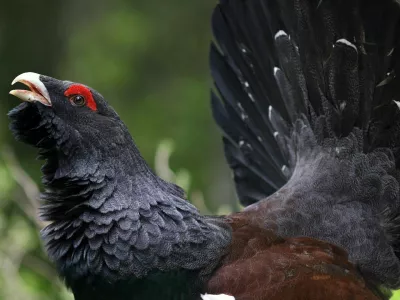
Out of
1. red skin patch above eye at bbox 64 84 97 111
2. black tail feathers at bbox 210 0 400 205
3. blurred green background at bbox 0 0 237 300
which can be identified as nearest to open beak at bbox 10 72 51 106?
red skin patch above eye at bbox 64 84 97 111

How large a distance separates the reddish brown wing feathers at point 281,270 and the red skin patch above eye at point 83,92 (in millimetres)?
948

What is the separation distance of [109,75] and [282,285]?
825 cm

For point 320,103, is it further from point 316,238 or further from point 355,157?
point 316,238

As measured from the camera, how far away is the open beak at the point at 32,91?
326cm

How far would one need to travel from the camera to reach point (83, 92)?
11.2ft

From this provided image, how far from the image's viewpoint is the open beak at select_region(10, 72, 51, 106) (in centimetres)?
326

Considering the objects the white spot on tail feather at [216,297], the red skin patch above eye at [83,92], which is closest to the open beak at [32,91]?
the red skin patch above eye at [83,92]

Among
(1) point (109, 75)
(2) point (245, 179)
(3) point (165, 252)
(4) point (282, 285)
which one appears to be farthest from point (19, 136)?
(1) point (109, 75)

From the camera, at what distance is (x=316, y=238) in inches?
159

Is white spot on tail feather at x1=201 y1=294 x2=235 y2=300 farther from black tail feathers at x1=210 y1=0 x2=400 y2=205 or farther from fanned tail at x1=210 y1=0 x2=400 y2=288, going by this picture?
black tail feathers at x1=210 y1=0 x2=400 y2=205

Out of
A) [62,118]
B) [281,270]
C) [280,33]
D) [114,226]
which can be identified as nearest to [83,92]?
[62,118]

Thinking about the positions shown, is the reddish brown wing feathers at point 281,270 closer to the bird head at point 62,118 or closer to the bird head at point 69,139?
the bird head at point 69,139

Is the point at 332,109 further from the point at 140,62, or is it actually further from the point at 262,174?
the point at 140,62

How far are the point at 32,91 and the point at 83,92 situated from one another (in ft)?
0.79
